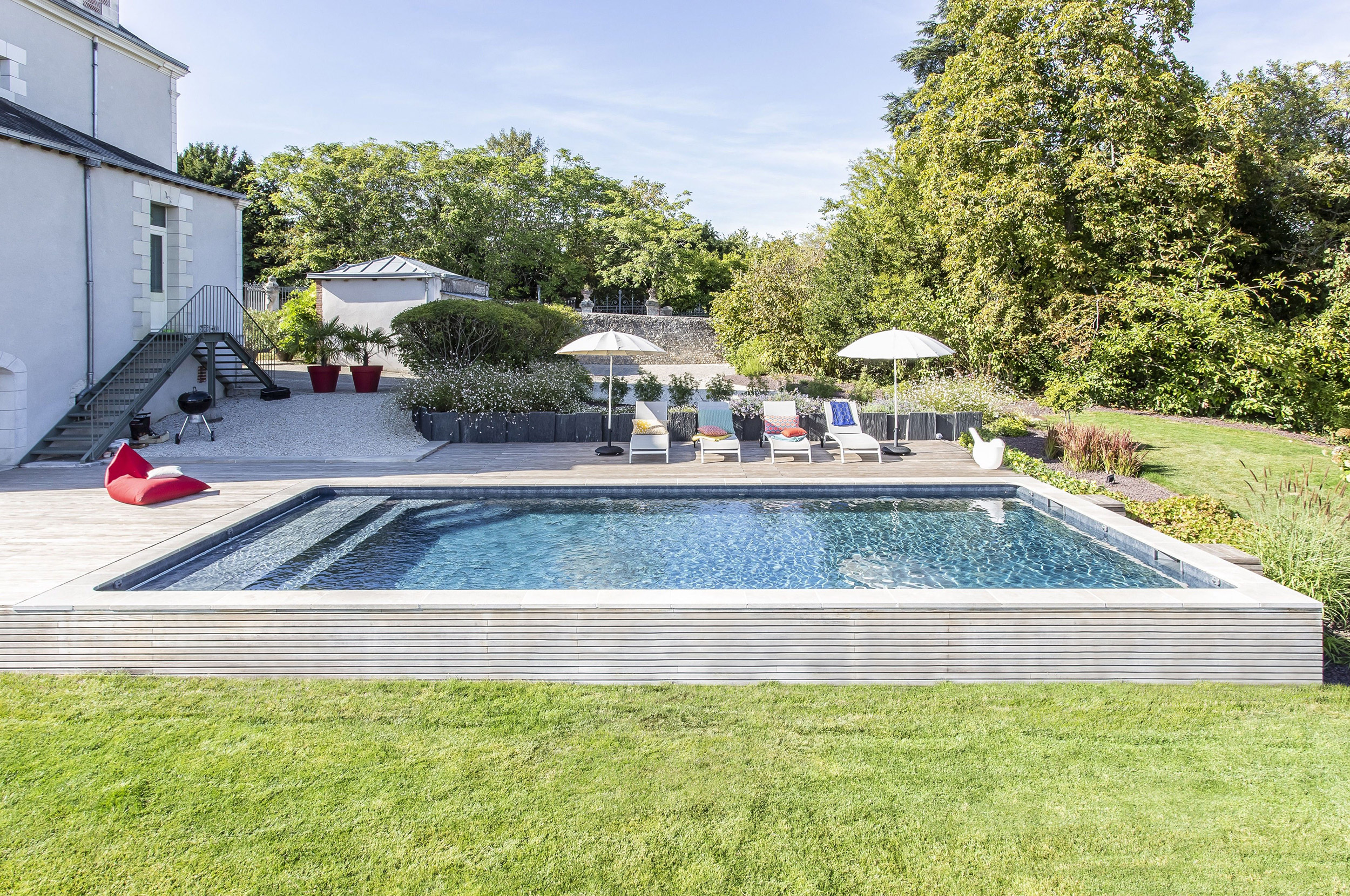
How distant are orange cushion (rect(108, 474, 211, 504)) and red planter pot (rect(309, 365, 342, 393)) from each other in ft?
29.7

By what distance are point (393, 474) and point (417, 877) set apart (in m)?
7.58

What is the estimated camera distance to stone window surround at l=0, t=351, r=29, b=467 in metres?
10.8

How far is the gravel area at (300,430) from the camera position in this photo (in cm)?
1179

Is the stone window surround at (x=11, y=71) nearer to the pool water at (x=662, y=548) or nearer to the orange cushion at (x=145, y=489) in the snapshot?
the orange cushion at (x=145, y=489)

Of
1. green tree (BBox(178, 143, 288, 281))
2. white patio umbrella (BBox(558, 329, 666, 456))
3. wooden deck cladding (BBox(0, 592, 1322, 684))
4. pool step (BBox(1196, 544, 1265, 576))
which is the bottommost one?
wooden deck cladding (BBox(0, 592, 1322, 684))

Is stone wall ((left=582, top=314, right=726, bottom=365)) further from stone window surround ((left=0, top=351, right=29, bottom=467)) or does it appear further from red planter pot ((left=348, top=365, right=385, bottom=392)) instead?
stone window surround ((left=0, top=351, right=29, bottom=467))

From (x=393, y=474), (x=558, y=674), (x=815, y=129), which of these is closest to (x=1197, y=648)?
(x=558, y=674)

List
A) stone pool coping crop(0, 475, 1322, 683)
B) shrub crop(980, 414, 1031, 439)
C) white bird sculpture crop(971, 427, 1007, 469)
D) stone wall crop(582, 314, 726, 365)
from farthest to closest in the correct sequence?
stone wall crop(582, 314, 726, 365)
shrub crop(980, 414, 1031, 439)
white bird sculpture crop(971, 427, 1007, 469)
stone pool coping crop(0, 475, 1322, 683)

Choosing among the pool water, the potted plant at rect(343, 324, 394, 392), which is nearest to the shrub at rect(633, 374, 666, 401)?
the potted plant at rect(343, 324, 394, 392)

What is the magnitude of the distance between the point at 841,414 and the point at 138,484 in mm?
9078

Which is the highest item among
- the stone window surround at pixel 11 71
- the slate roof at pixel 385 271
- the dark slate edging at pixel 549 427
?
the stone window surround at pixel 11 71

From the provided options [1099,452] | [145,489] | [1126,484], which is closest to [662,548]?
[145,489]

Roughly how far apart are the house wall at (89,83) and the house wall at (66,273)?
1.89 metres

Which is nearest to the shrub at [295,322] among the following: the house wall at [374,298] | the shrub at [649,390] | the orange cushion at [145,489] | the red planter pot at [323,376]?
the house wall at [374,298]
